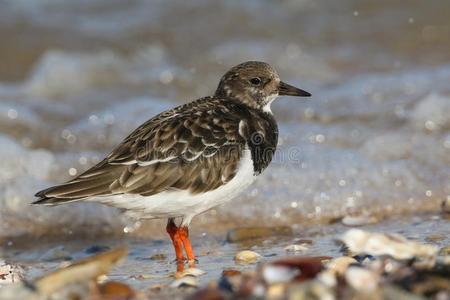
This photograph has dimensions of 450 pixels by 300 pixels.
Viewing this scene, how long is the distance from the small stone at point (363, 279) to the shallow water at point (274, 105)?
87.3 inches

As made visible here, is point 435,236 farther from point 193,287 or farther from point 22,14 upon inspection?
point 22,14

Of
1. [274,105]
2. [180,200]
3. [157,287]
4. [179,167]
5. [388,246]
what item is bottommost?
[157,287]

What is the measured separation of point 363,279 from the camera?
8.25 feet

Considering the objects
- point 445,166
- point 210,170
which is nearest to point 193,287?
point 210,170

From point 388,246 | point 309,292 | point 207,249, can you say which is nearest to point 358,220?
point 207,249

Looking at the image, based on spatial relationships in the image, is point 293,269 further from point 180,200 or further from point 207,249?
point 207,249

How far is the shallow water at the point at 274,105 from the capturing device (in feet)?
16.2

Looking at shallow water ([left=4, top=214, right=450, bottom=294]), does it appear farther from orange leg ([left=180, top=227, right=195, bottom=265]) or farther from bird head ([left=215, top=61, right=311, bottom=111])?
bird head ([left=215, top=61, right=311, bottom=111])

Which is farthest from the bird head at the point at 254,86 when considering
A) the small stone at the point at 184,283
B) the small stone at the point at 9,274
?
the small stone at the point at 9,274

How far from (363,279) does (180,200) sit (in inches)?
53.0

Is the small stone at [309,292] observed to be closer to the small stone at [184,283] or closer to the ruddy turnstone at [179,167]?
the small stone at [184,283]

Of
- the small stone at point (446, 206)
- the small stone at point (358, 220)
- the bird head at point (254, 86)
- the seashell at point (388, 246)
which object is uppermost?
the bird head at point (254, 86)

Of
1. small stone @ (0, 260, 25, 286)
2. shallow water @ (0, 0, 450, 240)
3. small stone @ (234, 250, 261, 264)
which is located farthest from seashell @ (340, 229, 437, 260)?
shallow water @ (0, 0, 450, 240)

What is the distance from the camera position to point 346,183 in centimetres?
506
